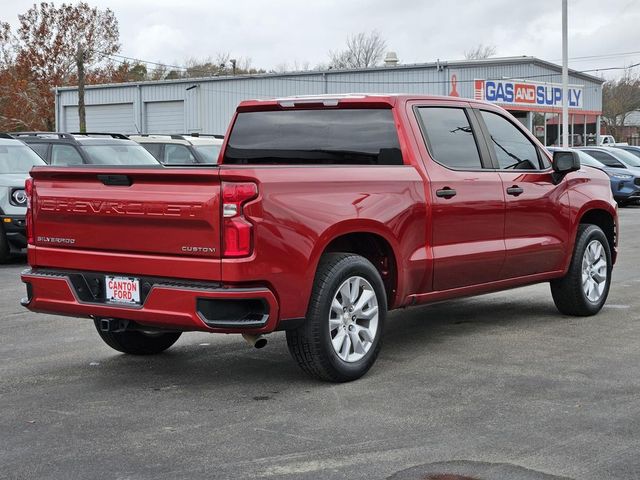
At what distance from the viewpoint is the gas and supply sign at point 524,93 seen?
1725 inches

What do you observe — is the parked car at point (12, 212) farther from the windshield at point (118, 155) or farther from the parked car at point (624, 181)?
the parked car at point (624, 181)

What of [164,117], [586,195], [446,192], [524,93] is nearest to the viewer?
[446,192]

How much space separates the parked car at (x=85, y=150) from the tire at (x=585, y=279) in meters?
8.51

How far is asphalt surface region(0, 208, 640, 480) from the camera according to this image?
463 centimetres

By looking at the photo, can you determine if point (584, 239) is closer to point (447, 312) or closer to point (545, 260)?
point (545, 260)

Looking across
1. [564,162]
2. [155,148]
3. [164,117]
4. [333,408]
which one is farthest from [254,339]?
[164,117]

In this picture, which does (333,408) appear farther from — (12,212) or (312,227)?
(12,212)

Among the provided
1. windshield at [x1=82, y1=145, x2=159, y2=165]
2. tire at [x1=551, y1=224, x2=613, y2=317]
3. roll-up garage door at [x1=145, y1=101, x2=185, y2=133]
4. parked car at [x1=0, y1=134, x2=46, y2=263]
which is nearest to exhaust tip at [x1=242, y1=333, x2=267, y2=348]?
tire at [x1=551, y1=224, x2=613, y2=317]

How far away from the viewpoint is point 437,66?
144 ft

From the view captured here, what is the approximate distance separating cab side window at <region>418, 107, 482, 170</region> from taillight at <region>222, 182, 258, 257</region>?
2030 millimetres

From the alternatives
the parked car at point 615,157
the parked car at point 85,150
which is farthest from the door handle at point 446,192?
the parked car at point 615,157

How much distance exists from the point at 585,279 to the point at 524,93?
38623 mm

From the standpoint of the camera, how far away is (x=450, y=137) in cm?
741

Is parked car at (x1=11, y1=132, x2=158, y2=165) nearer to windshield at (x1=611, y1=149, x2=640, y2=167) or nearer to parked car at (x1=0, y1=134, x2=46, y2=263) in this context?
parked car at (x1=0, y1=134, x2=46, y2=263)
